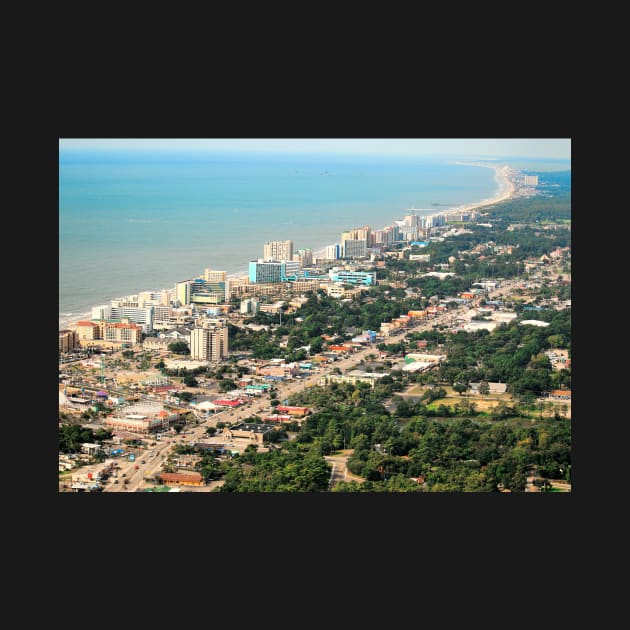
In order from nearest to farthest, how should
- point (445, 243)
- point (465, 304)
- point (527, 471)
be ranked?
point (527, 471), point (465, 304), point (445, 243)

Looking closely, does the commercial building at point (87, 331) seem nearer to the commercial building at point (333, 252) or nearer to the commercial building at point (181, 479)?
the commercial building at point (181, 479)

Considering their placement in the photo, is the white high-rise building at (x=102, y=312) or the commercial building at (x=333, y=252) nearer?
the white high-rise building at (x=102, y=312)

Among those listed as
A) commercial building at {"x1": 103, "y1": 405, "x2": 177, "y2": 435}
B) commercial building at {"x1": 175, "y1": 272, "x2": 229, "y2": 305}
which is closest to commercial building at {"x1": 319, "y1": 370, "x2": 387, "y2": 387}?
commercial building at {"x1": 103, "y1": 405, "x2": 177, "y2": 435}

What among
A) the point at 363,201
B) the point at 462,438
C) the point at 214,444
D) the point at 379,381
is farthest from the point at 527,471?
the point at 363,201

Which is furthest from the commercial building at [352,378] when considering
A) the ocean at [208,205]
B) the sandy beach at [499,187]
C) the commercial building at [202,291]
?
the sandy beach at [499,187]

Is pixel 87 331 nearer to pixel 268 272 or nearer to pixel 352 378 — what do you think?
pixel 268 272

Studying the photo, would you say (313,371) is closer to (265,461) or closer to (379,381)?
(379,381)
